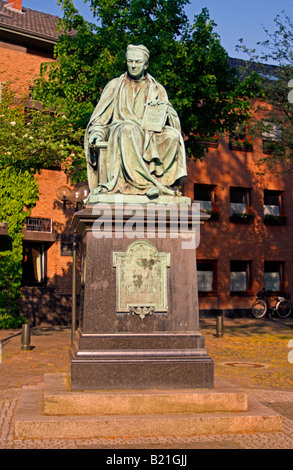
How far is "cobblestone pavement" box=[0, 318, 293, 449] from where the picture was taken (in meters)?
4.77

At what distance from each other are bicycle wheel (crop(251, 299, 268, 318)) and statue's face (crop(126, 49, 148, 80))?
63.9 feet

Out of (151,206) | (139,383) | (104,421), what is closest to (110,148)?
(151,206)

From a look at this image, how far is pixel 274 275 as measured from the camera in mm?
28094

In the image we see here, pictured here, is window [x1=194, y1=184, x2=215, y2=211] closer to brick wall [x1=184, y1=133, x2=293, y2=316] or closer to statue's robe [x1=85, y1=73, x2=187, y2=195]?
brick wall [x1=184, y1=133, x2=293, y2=316]

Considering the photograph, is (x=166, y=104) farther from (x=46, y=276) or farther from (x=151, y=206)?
(x=46, y=276)

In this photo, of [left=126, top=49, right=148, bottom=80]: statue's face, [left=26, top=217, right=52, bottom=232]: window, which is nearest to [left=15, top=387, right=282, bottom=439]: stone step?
[left=126, top=49, right=148, bottom=80]: statue's face

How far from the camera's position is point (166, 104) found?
6.73m

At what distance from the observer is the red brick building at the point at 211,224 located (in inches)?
851

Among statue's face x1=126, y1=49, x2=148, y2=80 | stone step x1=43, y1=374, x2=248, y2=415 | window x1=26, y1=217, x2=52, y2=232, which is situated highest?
statue's face x1=126, y1=49, x2=148, y2=80

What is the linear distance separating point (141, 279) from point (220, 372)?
4.75m

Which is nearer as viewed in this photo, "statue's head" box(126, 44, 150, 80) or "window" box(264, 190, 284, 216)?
"statue's head" box(126, 44, 150, 80)

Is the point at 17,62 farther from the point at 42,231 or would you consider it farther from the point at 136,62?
the point at 136,62

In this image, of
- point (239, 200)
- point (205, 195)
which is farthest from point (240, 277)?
point (205, 195)

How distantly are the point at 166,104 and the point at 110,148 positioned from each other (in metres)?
0.98
